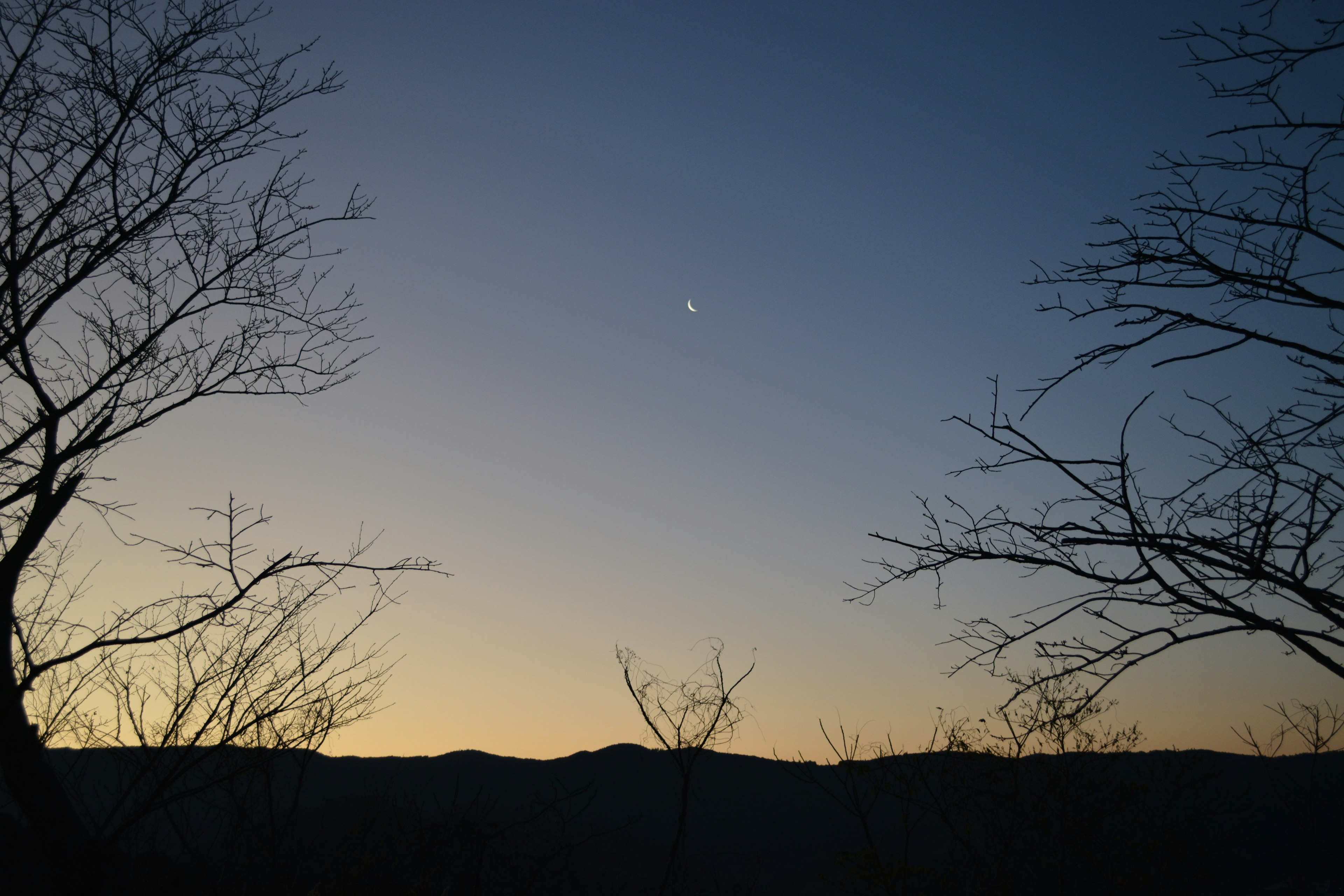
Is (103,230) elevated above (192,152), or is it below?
below

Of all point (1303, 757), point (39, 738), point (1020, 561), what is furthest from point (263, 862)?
point (1303, 757)

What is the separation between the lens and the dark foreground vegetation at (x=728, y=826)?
960cm

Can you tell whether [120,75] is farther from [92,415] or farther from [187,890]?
[187,890]

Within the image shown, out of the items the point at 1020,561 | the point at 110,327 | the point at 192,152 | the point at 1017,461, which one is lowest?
the point at 1020,561

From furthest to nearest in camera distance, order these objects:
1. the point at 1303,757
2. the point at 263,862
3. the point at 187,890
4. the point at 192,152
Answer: the point at 1303,757 → the point at 263,862 → the point at 187,890 → the point at 192,152

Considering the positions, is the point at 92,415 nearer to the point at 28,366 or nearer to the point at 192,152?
the point at 28,366

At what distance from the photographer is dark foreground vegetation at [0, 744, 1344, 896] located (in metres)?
9.60

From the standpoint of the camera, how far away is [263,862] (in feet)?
55.4

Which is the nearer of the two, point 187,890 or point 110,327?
point 110,327

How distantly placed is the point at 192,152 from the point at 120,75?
18.9 inches

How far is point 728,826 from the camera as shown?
4300cm

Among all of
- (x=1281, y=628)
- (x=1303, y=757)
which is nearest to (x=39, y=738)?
(x=1281, y=628)

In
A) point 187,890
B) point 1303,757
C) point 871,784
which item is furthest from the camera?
point 1303,757

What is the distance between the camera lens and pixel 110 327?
455 cm
